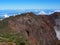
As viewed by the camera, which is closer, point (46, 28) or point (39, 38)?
point (39, 38)

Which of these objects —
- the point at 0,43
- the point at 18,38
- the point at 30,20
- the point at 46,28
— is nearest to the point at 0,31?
the point at 18,38

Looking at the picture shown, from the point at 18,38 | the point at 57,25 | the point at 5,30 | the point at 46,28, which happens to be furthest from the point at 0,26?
the point at 57,25

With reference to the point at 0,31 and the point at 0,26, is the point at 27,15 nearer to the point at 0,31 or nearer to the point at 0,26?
the point at 0,26

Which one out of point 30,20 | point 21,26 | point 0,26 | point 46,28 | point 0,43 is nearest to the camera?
point 0,43

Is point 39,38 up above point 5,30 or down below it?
below

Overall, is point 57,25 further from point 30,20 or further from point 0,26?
point 0,26

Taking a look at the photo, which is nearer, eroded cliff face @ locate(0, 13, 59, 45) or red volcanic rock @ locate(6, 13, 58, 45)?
eroded cliff face @ locate(0, 13, 59, 45)

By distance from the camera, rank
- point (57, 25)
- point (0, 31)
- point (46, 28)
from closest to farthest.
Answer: point (0, 31), point (46, 28), point (57, 25)

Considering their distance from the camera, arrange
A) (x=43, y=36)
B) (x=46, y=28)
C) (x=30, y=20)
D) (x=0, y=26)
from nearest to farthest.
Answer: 1. (x=0, y=26)
2. (x=30, y=20)
3. (x=43, y=36)
4. (x=46, y=28)

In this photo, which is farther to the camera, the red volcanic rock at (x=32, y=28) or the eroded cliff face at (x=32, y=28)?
the red volcanic rock at (x=32, y=28)
